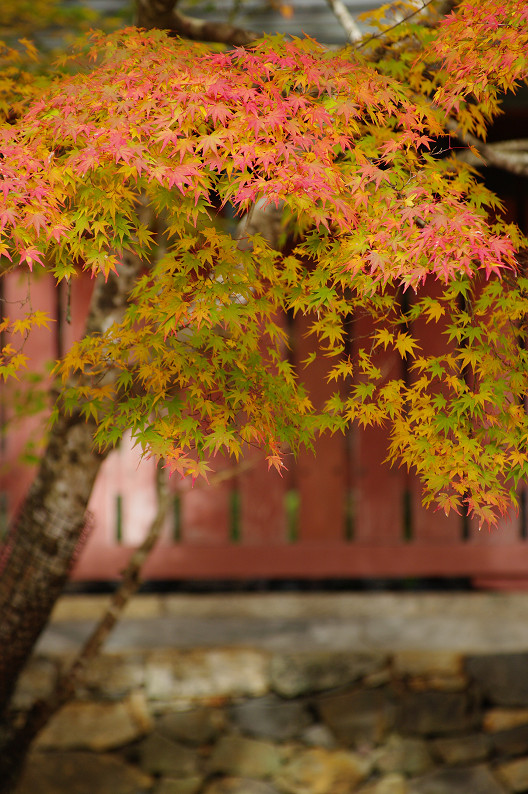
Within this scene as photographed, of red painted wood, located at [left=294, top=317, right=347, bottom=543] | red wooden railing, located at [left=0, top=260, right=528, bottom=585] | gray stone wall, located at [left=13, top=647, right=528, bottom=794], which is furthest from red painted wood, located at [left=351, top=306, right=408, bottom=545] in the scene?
gray stone wall, located at [left=13, top=647, right=528, bottom=794]

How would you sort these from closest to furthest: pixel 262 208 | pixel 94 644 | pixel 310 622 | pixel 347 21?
pixel 262 208
pixel 347 21
pixel 94 644
pixel 310 622

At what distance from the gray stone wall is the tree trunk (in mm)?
1286

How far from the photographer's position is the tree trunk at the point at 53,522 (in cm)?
331

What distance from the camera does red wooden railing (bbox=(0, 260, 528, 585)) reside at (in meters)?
5.18

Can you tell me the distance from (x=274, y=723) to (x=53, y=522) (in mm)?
2156

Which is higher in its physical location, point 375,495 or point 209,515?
point 375,495

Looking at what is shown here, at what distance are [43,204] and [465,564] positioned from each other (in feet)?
13.4

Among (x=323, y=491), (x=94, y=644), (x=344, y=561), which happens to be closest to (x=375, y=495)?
(x=323, y=491)

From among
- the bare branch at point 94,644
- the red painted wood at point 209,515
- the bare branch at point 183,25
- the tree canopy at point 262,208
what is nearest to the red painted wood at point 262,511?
the red painted wood at point 209,515

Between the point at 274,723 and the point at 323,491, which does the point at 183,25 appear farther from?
the point at 274,723

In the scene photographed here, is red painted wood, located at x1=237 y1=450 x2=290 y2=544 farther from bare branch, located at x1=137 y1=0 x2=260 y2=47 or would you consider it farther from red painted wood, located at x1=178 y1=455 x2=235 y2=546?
bare branch, located at x1=137 y1=0 x2=260 y2=47

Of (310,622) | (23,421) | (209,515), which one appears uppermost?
(23,421)

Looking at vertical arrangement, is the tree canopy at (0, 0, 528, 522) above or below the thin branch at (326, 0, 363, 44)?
below

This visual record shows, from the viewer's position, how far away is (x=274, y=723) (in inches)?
181
